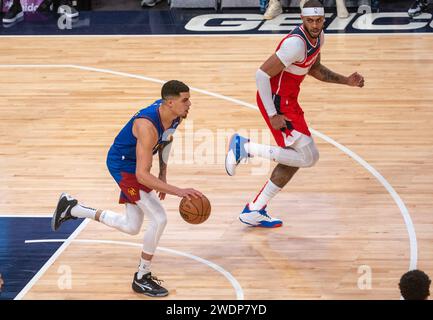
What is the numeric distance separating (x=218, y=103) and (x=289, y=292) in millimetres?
5570

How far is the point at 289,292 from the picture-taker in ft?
27.1

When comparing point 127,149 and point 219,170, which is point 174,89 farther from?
point 219,170

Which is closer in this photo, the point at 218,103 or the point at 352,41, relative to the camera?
the point at 218,103

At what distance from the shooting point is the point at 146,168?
7707 millimetres

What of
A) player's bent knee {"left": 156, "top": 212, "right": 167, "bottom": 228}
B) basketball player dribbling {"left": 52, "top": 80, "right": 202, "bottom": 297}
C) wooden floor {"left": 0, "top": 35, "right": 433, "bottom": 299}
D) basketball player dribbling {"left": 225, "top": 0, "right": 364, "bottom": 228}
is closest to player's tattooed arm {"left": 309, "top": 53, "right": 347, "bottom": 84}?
basketball player dribbling {"left": 225, "top": 0, "right": 364, "bottom": 228}

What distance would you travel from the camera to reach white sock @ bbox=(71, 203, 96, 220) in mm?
8758

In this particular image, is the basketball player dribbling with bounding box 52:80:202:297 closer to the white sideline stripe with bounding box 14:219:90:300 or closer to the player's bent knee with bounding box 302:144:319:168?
the white sideline stripe with bounding box 14:219:90:300

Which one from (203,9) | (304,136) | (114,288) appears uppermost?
(304,136)

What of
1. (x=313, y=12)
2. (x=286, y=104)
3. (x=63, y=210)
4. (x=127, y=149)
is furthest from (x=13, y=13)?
(x=127, y=149)

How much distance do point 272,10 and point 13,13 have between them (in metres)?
5.03

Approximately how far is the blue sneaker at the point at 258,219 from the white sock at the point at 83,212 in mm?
1631

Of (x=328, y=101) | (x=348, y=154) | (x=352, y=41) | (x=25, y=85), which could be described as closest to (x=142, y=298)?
(x=348, y=154)

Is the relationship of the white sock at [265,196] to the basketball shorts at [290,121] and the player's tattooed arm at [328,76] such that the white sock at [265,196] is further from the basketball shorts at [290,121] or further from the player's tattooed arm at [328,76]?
the player's tattooed arm at [328,76]

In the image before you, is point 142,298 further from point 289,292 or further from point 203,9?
point 203,9
